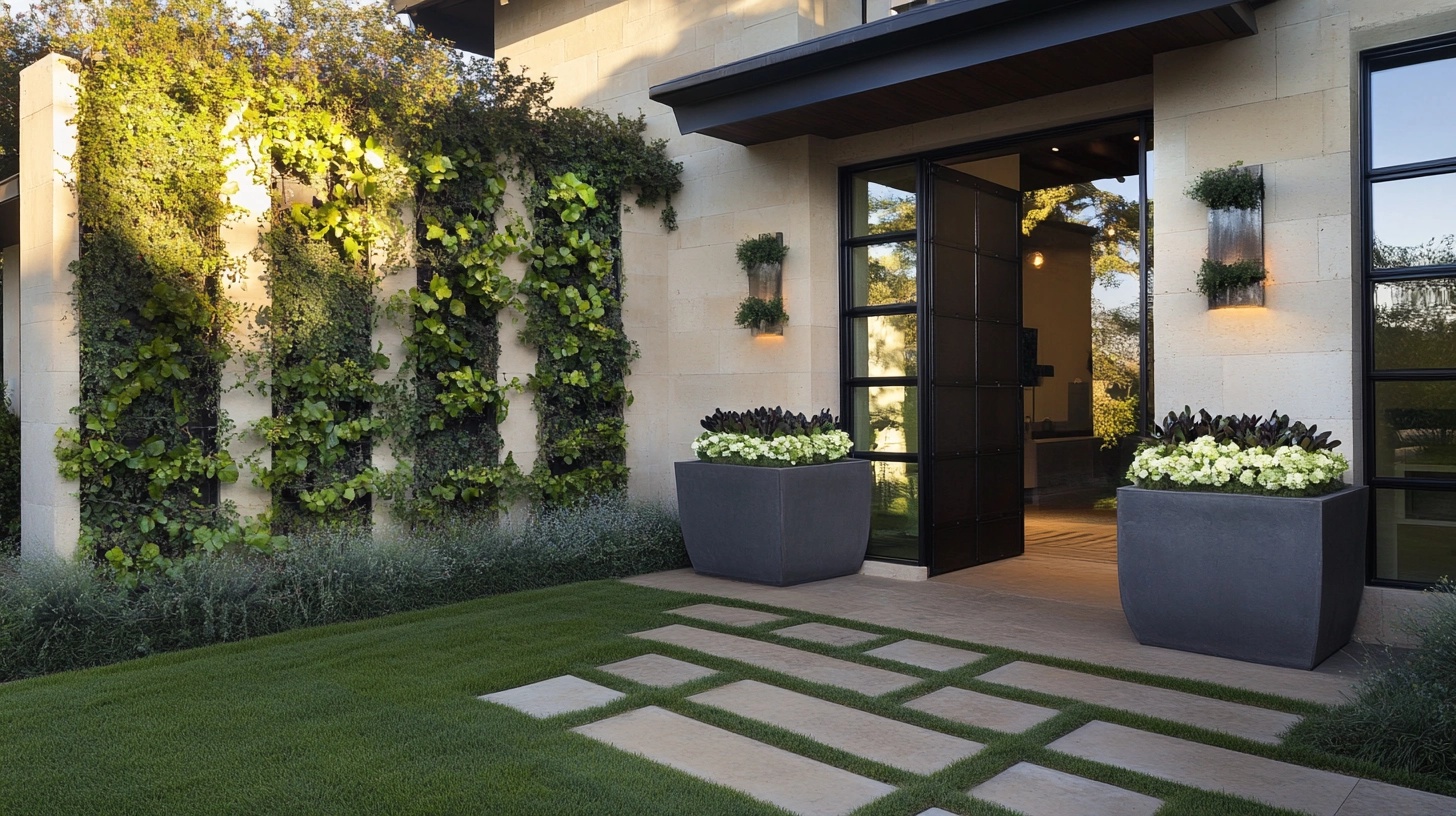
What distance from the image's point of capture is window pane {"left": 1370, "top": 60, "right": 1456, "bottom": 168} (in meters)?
4.38

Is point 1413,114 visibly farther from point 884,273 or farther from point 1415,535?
point 884,273

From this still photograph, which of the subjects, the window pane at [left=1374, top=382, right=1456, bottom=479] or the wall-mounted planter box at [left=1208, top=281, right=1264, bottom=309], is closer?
the window pane at [left=1374, top=382, right=1456, bottom=479]

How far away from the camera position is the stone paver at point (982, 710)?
10.7 ft

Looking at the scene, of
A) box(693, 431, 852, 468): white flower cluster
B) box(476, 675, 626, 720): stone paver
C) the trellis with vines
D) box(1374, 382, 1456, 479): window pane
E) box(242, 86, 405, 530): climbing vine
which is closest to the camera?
box(476, 675, 626, 720): stone paver

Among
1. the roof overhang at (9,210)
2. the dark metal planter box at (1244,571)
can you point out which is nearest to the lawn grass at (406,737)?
the dark metal planter box at (1244,571)

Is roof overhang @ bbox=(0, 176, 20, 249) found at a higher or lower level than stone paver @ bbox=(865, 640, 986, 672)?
higher

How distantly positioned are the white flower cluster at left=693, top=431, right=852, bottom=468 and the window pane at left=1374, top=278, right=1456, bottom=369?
9.55ft

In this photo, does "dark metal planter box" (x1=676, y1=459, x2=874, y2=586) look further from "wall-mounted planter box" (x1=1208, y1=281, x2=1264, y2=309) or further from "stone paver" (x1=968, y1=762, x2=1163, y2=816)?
"stone paver" (x1=968, y1=762, x2=1163, y2=816)

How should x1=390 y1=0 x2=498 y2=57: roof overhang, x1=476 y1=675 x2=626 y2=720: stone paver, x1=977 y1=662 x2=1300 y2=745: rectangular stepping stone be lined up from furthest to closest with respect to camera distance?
x1=390 y1=0 x2=498 y2=57: roof overhang → x1=476 y1=675 x2=626 y2=720: stone paver → x1=977 y1=662 x2=1300 y2=745: rectangular stepping stone

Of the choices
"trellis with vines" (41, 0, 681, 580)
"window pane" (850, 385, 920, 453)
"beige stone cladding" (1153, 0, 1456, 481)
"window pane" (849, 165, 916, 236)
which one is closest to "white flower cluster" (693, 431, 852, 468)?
"window pane" (850, 385, 920, 453)

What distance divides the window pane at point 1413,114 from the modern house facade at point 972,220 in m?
0.01

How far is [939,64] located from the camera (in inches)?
205

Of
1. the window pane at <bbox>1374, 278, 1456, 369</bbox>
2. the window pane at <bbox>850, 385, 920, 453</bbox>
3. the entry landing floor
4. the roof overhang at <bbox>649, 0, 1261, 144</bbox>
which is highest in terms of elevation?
the roof overhang at <bbox>649, 0, 1261, 144</bbox>

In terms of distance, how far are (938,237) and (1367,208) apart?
2.42m
